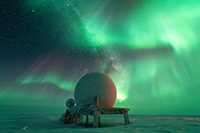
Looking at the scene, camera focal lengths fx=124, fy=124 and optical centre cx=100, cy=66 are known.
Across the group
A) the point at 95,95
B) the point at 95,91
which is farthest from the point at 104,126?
the point at 95,91

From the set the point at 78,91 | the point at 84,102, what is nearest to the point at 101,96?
the point at 84,102

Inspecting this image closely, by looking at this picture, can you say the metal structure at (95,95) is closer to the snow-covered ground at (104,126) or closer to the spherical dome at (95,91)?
the spherical dome at (95,91)

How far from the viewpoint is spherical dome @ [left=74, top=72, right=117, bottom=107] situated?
70.4ft

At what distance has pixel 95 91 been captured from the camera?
21.6m

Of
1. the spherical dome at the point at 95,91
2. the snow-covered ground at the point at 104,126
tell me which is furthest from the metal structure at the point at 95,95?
the snow-covered ground at the point at 104,126

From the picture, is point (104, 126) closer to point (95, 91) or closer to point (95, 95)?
point (95, 95)

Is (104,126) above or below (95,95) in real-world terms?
below

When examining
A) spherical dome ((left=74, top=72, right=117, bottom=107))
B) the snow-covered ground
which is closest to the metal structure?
spherical dome ((left=74, top=72, right=117, bottom=107))

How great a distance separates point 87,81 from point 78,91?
2684mm

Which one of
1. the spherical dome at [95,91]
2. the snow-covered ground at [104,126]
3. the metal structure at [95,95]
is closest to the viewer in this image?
the snow-covered ground at [104,126]

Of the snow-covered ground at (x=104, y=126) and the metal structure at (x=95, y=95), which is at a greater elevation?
the metal structure at (x=95, y=95)

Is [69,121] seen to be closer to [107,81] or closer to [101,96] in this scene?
[101,96]

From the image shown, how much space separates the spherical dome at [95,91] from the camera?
21453mm

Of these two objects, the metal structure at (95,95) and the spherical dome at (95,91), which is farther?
the spherical dome at (95,91)
